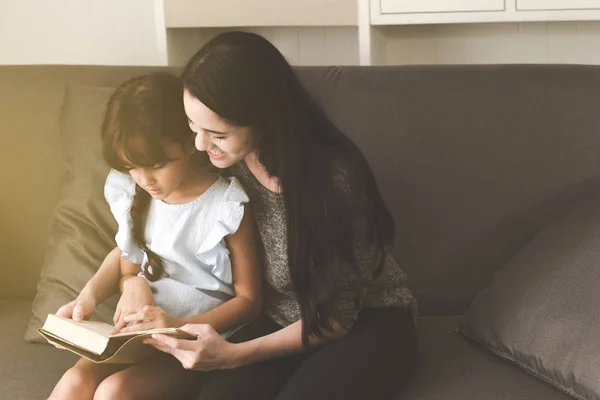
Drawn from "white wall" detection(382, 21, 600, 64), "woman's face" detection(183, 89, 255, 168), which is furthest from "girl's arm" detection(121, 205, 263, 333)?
"white wall" detection(382, 21, 600, 64)

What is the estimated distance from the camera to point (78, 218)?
1.82 m

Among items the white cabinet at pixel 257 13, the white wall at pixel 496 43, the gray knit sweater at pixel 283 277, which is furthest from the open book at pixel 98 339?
the white wall at pixel 496 43

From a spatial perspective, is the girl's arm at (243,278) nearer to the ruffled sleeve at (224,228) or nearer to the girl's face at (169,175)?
the ruffled sleeve at (224,228)

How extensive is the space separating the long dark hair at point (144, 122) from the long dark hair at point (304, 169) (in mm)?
85

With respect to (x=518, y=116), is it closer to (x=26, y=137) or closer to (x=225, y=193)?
(x=225, y=193)

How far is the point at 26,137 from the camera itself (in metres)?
1.97

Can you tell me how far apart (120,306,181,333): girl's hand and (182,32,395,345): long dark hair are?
215 millimetres

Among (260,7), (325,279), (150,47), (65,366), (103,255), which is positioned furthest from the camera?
(150,47)

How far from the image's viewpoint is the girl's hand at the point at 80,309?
1.54m

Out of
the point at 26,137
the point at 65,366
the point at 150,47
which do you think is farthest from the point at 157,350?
the point at 150,47

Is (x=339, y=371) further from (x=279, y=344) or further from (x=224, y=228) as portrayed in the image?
(x=224, y=228)

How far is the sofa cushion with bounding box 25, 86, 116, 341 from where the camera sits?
5.84 ft

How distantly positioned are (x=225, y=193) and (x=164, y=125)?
0.15 m

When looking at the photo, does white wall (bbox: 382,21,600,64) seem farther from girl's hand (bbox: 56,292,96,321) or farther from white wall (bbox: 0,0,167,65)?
girl's hand (bbox: 56,292,96,321)
